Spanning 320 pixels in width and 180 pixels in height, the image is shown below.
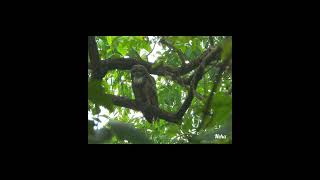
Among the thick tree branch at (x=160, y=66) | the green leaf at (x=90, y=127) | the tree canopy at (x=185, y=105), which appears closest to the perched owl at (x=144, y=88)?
the thick tree branch at (x=160, y=66)

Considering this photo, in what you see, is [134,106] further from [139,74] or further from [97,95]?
[97,95]

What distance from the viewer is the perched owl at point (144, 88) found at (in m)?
3.98

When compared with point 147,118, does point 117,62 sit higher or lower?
higher

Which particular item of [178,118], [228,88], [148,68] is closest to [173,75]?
[178,118]

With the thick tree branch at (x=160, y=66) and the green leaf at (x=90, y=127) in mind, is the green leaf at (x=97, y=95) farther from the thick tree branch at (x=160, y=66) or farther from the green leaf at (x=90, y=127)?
the thick tree branch at (x=160, y=66)

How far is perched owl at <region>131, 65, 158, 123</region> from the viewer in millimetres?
3980

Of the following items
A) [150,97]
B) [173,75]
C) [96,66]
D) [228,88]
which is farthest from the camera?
[150,97]

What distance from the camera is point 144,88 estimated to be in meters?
4.74

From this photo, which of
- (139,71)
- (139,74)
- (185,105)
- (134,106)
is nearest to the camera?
(185,105)

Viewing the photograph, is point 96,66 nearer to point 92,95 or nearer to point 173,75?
point 173,75

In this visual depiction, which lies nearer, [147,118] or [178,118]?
[178,118]

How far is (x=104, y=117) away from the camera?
99 cm

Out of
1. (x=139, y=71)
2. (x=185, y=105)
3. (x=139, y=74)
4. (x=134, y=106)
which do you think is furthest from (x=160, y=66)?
(x=139, y=74)

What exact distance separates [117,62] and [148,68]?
713 millimetres
